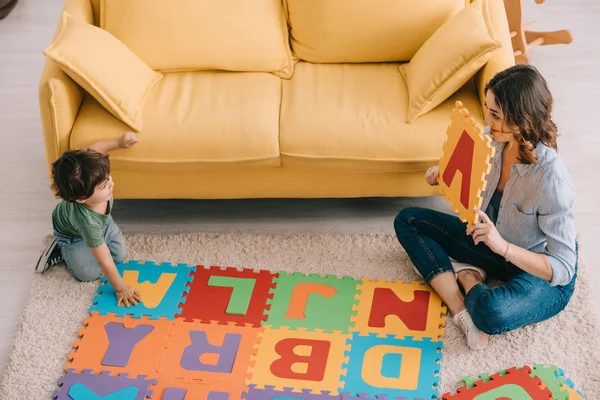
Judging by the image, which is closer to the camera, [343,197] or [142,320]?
[142,320]

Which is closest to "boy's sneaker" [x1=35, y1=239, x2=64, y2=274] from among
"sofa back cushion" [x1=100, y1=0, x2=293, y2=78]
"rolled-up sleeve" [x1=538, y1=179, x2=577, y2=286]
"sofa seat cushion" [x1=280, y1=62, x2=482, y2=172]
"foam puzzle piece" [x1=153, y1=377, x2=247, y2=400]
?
"foam puzzle piece" [x1=153, y1=377, x2=247, y2=400]

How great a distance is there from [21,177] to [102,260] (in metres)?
0.87

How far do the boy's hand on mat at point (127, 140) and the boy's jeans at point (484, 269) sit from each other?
990 millimetres

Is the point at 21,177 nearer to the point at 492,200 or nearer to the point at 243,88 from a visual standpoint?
the point at 243,88

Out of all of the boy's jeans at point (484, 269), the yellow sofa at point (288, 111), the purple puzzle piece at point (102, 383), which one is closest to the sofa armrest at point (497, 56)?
the yellow sofa at point (288, 111)

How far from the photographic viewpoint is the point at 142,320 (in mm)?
2865

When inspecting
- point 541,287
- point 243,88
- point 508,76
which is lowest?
point 541,287

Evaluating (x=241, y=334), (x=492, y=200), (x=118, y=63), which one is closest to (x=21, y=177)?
(x=118, y=63)

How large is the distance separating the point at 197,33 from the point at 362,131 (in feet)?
2.54

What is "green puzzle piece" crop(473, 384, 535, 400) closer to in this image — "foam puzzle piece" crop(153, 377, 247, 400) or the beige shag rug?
the beige shag rug

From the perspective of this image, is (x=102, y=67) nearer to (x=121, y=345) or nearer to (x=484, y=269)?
(x=121, y=345)

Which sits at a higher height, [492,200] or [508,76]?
[508,76]

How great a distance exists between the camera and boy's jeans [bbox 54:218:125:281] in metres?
2.95

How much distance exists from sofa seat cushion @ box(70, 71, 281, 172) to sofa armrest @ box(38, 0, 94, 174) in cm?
4
